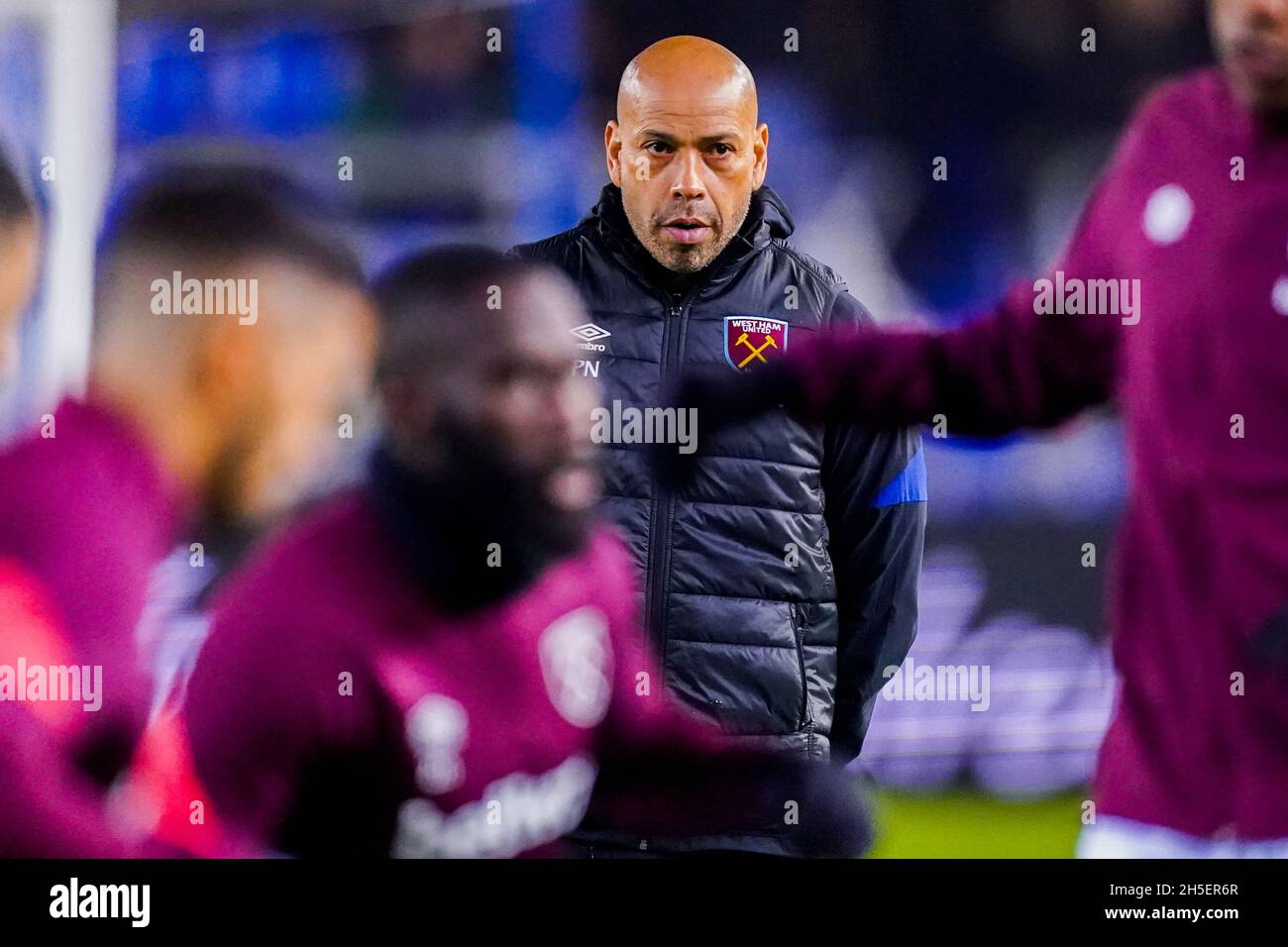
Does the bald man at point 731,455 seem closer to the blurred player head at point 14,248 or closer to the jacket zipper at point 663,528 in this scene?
the jacket zipper at point 663,528

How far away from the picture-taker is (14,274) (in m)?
2.98

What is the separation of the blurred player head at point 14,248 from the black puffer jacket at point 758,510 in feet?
3.28

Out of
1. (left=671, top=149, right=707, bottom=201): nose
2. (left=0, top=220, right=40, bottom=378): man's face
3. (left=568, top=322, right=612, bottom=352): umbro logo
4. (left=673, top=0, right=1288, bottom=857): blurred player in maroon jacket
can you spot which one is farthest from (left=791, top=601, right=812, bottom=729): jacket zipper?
(left=0, top=220, right=40, bottom=378): man's face

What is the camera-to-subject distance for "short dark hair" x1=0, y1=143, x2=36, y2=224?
2992 millimetres

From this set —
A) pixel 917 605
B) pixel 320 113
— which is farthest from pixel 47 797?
pixel 917 605

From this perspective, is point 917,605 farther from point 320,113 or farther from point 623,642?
point 320,113

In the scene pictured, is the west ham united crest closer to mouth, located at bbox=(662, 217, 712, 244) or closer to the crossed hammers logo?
the crossed hammers logo

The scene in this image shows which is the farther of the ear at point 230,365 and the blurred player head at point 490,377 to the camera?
the ear at point 230,365

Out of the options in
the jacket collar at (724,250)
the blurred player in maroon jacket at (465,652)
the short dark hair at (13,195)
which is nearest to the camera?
the blurred player in maroon jacket at (465,652)

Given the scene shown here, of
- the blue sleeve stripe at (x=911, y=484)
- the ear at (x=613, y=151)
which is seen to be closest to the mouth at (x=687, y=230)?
the ear at (x=613, y=151)

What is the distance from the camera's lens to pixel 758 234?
2922mm

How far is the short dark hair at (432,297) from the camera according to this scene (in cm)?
287

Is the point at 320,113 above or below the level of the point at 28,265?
above
